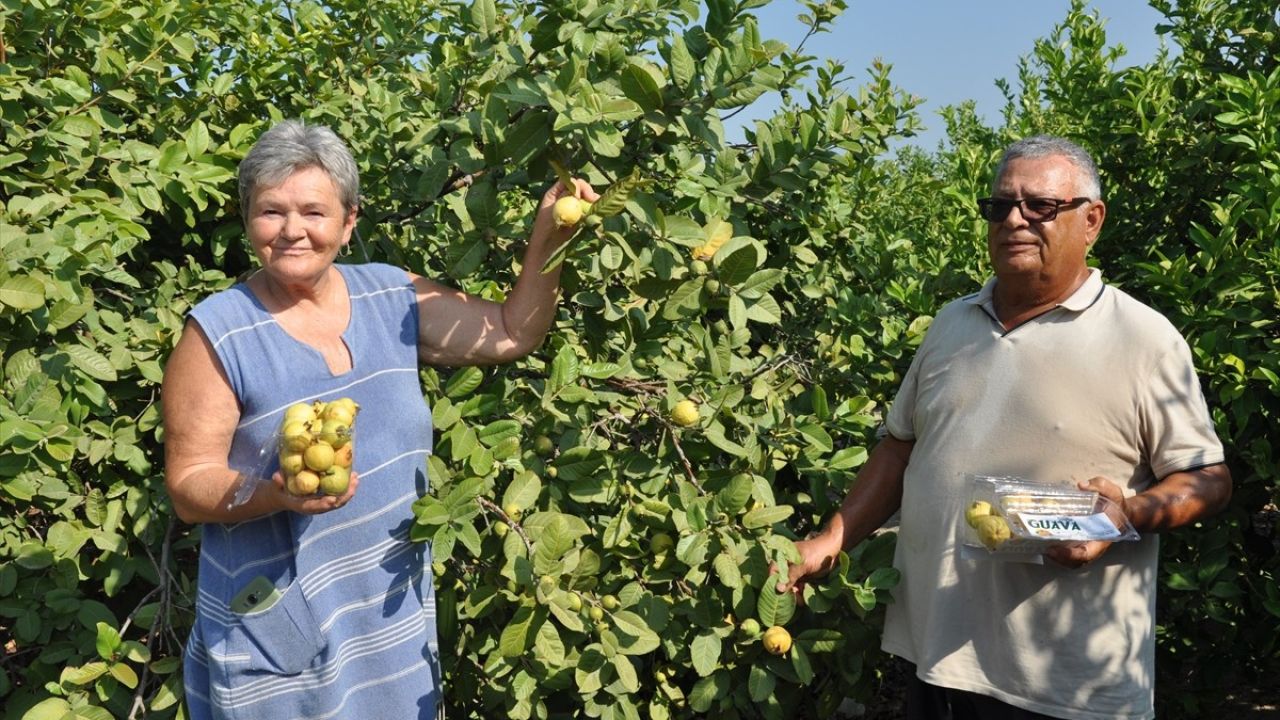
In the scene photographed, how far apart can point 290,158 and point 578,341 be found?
0.96 metres

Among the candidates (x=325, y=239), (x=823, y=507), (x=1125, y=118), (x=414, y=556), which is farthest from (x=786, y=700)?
(x=1125, y=118)

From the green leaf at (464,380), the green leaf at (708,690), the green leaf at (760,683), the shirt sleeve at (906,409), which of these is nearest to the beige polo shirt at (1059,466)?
the shirt sleeve at (906,409)

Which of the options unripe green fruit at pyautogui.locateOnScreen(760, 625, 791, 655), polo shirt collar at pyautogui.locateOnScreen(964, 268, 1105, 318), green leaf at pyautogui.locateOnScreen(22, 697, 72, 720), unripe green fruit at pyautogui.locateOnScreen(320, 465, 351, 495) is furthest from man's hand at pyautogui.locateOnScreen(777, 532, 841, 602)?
green leaf at pyautogui.locateOnScreen(22, 697, 72, 720)

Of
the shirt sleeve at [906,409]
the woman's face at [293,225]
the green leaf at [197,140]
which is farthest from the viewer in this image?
the green leaf at [197,140]

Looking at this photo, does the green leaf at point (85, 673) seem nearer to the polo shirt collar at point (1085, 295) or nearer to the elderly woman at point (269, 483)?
the elderly woman at point (269, 483)

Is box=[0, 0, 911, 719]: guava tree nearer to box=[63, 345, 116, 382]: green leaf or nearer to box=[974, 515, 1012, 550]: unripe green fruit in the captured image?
box=[63, 345, 116, 382]: green leaf

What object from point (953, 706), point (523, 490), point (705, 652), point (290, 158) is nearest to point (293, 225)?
point (290, 158)

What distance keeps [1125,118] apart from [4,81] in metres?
3.13

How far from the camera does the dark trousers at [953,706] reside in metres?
2.34

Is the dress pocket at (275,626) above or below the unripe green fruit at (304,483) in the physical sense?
below

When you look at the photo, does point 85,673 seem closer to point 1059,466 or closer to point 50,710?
point 50,710

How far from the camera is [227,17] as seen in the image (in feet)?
11.5

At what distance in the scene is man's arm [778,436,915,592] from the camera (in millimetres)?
2580

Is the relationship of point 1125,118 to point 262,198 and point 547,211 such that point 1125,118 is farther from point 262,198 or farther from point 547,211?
point 262,198
